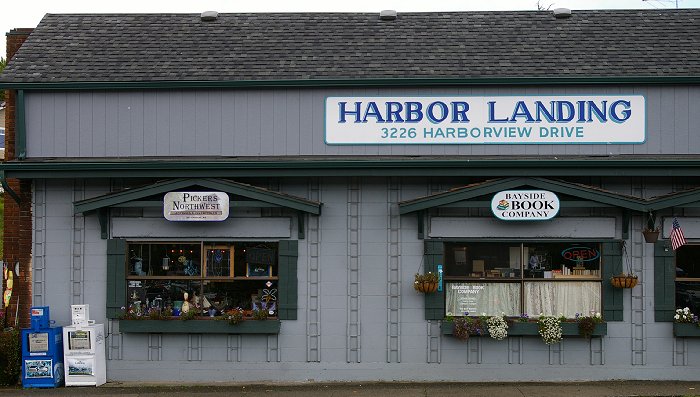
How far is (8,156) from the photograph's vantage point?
12773 mm

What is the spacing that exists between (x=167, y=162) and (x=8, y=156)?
281 centimetres

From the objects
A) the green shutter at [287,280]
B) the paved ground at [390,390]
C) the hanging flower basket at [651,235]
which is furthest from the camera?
the green shutter at [287,280]

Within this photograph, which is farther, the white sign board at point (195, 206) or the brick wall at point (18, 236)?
the brick wall at point (18, 236)

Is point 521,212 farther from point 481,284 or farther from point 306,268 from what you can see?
point 306,268

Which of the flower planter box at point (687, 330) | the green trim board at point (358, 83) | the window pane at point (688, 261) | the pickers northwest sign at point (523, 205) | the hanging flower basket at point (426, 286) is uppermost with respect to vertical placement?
the green trim board at point (358, 83)

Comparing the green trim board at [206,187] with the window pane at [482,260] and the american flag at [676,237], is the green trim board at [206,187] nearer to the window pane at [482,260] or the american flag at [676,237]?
the window pane at [482,260]

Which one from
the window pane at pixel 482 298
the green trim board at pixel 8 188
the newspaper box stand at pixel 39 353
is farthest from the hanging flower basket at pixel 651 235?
the green trim board at pixel 8 188

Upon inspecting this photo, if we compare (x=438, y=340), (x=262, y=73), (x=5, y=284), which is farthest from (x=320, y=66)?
(x=5, y=284)

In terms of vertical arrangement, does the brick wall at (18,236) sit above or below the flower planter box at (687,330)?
above

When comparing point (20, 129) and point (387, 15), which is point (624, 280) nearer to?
point (387, 15)

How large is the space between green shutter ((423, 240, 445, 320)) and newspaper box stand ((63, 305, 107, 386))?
198 inches

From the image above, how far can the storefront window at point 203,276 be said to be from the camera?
40.9 ft

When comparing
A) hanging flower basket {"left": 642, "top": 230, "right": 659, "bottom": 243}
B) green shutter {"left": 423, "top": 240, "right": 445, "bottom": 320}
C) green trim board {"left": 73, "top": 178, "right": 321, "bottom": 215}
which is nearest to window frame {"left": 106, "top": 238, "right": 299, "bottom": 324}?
green trim board {"left": 73, "top": 178, "right": 321, "bottom": 215}

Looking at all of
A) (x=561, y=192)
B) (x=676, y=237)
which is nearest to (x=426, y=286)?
(x=561, y=192)
